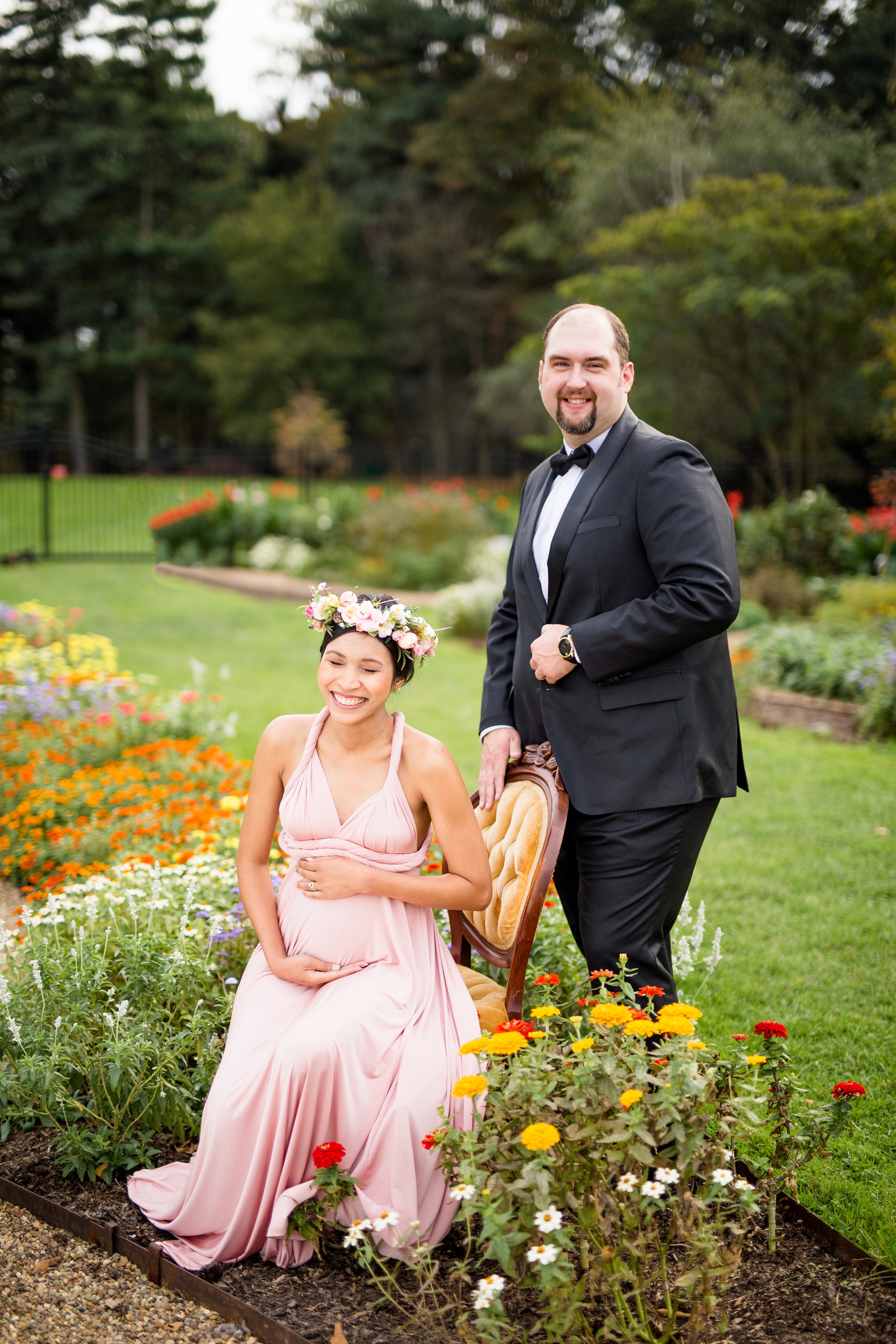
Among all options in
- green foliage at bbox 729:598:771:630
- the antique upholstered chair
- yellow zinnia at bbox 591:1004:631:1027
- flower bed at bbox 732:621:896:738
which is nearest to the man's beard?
the antique upholstered chair

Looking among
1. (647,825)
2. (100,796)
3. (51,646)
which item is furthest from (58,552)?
(647,825)

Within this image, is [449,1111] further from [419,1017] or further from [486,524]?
[486,524]

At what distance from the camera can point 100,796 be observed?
5062 millimetres

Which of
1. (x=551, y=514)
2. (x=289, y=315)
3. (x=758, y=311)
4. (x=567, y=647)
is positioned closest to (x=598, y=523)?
(x=551, y=514)

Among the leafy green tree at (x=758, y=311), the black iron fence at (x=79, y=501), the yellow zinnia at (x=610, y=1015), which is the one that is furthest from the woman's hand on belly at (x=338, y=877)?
the leafy green tree at (x=758, y=311)

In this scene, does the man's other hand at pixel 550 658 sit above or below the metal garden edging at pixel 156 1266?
above

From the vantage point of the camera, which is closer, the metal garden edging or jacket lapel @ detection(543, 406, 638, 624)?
the metal garden edging

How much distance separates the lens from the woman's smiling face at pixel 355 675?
8.45 ft

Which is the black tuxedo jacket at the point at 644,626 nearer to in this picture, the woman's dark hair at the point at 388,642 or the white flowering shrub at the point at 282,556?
the woman's dark hair at the point at 388,642

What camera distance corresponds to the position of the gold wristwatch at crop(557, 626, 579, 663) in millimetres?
2572

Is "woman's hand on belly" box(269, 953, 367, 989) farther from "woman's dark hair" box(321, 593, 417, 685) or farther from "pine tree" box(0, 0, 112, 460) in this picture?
"pine tree" box(0, 0, 112, 460)

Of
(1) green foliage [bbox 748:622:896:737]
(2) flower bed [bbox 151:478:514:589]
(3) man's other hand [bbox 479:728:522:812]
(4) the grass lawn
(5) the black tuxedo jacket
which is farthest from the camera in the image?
(2) flower bed [bbox 151:478:514:589]

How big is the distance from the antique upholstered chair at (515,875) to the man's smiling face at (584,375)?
0.87 m

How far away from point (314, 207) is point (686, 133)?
14.1m
